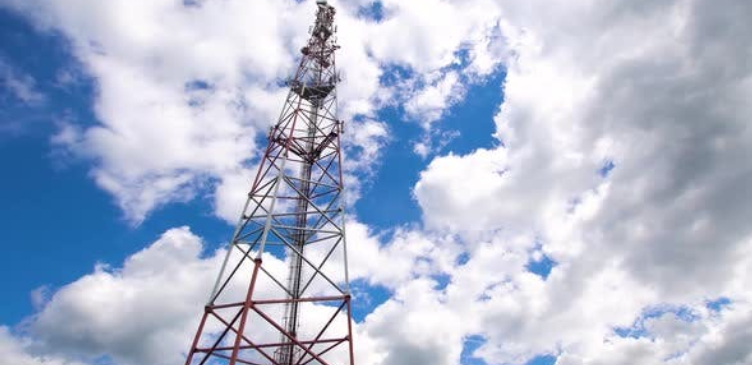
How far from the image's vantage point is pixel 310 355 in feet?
69.4

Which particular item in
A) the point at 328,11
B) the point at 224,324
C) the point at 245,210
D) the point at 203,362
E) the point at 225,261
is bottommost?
the point at 203,362

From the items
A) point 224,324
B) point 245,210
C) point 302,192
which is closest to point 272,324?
point 224,324

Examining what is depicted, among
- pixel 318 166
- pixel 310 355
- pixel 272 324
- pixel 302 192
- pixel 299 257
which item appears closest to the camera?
pixel 272 324

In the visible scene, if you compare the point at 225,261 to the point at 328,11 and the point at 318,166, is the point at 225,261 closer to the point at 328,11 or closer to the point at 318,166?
the point at 318,166

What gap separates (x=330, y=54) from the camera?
33250mm

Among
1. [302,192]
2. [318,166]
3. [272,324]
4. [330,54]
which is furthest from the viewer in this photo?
[330,54]

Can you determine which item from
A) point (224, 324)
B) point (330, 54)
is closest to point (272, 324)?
point (224, 324)

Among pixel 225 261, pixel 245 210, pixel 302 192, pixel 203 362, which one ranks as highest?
pixel 302 192

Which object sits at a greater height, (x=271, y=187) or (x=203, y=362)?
(x=271, y=187)

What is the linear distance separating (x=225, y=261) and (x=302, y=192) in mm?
6126

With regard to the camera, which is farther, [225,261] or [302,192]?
[302,192]

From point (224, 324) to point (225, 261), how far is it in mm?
3038

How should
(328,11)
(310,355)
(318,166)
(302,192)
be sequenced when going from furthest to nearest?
(328,11), (318,166), (302,192), (310,355)

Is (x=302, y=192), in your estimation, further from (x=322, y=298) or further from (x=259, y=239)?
(x=322, y=298)
